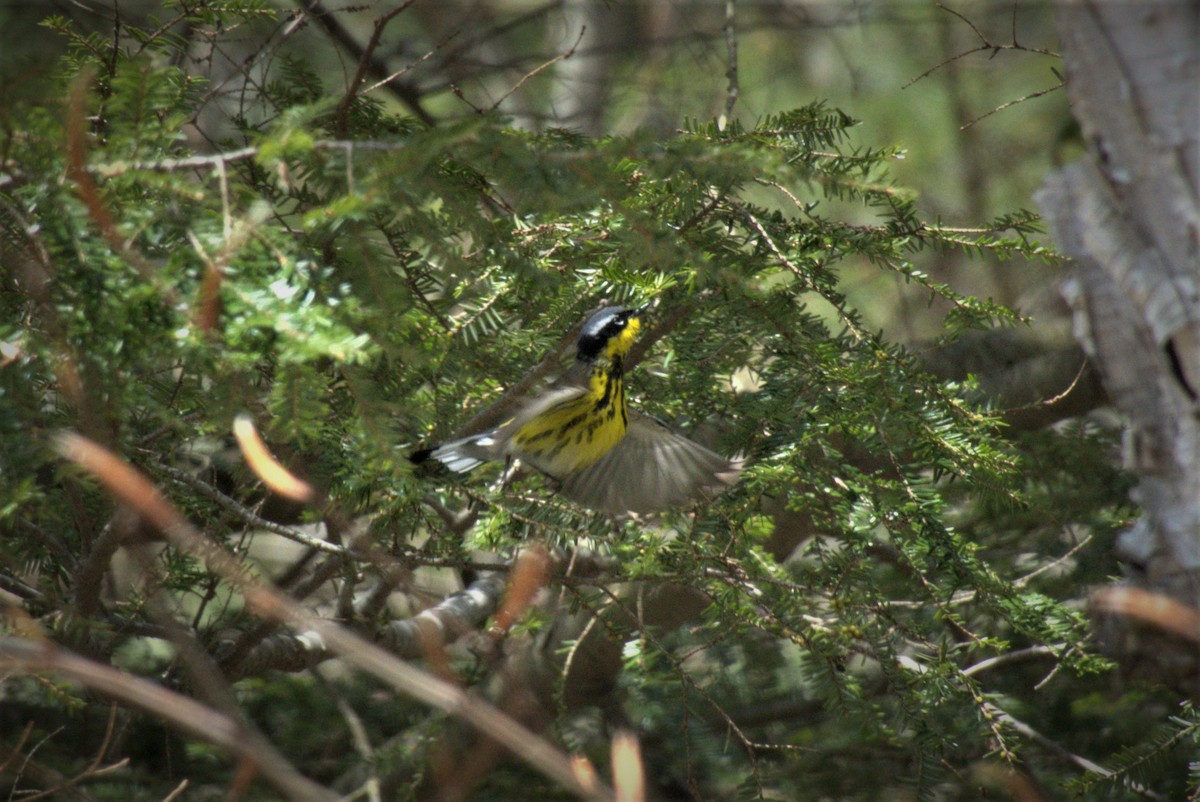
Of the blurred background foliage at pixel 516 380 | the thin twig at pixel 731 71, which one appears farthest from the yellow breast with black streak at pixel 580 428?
the thin twig at pixel 731 71

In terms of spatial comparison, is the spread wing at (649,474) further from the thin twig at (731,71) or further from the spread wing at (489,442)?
the thin twig at (731,71)

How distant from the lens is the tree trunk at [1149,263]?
116 cm

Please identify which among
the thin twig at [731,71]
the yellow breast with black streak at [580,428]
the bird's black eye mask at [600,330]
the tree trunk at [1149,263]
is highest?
the thin twig at [731,71]

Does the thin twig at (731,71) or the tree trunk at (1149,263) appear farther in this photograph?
the thin twig at (731,71)

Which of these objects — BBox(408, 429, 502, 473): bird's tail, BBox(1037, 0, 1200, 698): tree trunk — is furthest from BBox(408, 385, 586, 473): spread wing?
BBox(1037, 0, 1200, 698): tree trunk

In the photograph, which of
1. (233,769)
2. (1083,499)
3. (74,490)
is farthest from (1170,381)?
(233,769)

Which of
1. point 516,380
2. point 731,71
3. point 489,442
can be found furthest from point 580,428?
point 731,71

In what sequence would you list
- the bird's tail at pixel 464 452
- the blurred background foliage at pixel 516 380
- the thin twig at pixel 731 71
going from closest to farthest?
1. the blurred background foliage at pixel 516 380
2. the bird's tail at pixel 464 452
3. the thin twig at pixel 731 71

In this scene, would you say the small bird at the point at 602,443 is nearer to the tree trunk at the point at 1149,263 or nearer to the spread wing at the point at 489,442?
the spread wing at the point at 489,442

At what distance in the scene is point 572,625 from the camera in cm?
314

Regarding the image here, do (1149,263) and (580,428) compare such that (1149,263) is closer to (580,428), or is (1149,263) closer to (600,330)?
(600,330)

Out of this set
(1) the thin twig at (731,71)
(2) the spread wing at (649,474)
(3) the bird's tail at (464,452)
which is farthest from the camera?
(1) the thin twig at (731,71)

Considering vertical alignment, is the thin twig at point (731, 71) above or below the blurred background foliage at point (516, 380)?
above

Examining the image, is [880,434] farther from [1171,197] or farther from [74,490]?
[74,490]
